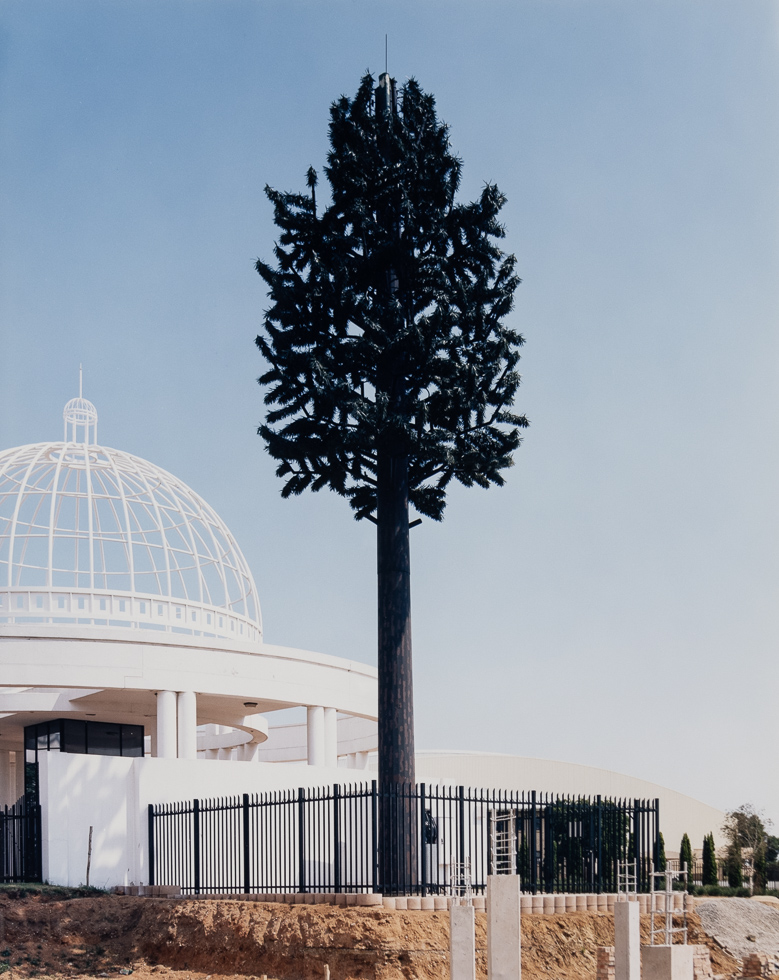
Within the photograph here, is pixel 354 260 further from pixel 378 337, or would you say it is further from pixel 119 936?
pixel 119 936

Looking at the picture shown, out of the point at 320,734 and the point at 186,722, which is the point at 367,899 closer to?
the point at 186,722

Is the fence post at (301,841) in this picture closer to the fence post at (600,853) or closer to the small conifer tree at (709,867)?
the fence post at (600,853)

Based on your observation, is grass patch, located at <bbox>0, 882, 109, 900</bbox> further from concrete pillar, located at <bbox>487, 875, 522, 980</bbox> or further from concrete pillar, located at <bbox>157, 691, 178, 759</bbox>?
concrete pillar, located at <bbox>487, 875, 522, 980</bbox>

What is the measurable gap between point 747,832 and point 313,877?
3935cm

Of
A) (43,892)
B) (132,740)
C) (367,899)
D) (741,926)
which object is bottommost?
(741,926)

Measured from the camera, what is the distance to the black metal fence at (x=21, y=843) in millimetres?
22781

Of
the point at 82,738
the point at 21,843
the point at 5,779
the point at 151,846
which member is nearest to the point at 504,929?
the point at 151,846

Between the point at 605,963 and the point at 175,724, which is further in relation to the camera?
the point at 175,724

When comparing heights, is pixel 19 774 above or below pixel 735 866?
above

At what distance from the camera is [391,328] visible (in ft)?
72.3

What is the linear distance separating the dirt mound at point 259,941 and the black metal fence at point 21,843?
231 cm

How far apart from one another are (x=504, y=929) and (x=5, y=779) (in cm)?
2346

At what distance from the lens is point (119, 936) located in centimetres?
1967

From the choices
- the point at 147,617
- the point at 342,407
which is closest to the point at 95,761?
the point at 147,617
